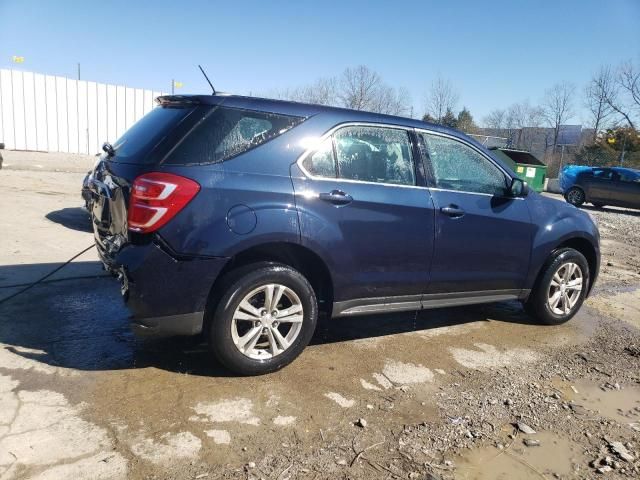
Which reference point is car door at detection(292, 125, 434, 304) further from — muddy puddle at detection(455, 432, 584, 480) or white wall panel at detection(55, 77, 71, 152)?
white wall panel at detection(55, 77, 71, 152)

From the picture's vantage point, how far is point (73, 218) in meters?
8.38

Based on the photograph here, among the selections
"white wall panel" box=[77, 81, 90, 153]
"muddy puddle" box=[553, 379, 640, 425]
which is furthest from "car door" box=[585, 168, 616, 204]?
"white wall panel" box=[77, 81, 90, 153]

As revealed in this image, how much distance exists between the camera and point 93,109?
69.2ft

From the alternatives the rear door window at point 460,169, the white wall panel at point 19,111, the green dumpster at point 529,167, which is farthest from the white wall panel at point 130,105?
the rear door window at point 460,169

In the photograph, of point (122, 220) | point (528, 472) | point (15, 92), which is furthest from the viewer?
point (15, 92)

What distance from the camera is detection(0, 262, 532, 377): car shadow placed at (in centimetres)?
368

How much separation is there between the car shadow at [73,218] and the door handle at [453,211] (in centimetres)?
567

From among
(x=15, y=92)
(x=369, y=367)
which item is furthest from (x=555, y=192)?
(x=369, y=367)

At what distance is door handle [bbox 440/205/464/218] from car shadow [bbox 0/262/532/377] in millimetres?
1233

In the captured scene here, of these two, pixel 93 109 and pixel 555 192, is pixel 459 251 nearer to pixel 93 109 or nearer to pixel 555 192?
pixel 93 109

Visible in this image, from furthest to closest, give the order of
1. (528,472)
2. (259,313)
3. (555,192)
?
(555,192), (259,313), (528,472)

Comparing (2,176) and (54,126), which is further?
(54,126)

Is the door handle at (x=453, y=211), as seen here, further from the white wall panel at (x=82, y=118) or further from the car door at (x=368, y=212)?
the white wall panel at (x=82, y=118)

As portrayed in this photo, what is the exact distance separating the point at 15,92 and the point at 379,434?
20490 mm
